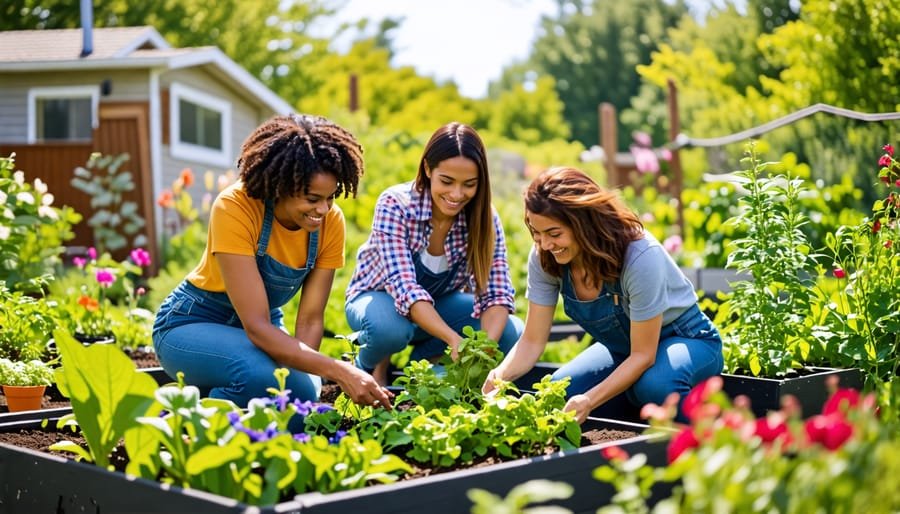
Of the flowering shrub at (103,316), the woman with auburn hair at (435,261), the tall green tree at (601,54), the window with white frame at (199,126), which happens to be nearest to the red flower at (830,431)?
the woman with auburn hair at (435,261)

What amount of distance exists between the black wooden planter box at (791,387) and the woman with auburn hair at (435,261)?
0.92 meters

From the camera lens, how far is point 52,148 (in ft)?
34.7

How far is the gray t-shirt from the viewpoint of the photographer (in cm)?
291

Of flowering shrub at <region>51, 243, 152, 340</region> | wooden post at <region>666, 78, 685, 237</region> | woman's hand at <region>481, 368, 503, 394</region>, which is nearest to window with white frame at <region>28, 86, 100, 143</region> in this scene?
wooden post at <region>666, 78, 685, 237</region>

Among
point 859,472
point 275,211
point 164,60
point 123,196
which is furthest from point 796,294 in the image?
point 164,60

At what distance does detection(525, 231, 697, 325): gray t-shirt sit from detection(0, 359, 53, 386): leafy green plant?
1.71m

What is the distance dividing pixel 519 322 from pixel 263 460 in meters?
2.13

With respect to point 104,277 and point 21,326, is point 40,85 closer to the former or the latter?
point 104,277

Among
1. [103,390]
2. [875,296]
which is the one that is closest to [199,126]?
[875,296]

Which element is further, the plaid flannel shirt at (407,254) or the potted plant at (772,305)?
the plaid flannel shirt at (407,254)

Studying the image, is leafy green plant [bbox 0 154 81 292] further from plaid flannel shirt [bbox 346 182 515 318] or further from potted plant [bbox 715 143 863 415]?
potted plant [bbox 715 143 863 415]

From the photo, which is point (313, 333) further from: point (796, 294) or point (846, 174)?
point (846, 174)

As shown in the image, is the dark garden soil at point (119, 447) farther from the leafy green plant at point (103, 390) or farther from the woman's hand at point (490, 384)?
the woman's hand at point (490, 384)

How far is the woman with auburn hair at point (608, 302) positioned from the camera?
9.44 feet
